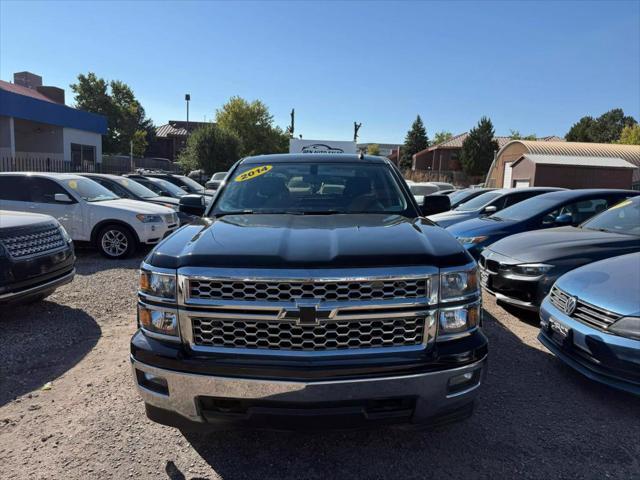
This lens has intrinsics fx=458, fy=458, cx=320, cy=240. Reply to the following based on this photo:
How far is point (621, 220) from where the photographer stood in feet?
18.2

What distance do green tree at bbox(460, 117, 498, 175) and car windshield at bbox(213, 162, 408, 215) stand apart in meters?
51.9

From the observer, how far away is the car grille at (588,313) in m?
3.38

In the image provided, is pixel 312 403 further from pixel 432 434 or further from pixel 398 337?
pixel 432 434

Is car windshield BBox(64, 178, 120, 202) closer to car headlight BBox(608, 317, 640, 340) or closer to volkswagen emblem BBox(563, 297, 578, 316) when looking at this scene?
volkswagen emblem BBox(563, 297, 578, 316)

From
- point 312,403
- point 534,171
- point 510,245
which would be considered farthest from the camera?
point 534,171

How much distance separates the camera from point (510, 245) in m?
5.61

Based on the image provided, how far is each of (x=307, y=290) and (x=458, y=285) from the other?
81 centimetres

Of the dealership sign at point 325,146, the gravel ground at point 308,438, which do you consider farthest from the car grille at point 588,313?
the dealership sign at point 325,146

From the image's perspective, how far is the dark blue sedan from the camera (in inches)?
280

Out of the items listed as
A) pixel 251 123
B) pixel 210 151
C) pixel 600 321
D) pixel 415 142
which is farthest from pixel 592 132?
pixel 600 321

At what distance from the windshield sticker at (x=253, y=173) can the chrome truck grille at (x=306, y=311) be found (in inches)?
74.8

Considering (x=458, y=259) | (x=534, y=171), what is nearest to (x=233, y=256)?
(x=458, y=259)

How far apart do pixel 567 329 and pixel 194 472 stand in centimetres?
299

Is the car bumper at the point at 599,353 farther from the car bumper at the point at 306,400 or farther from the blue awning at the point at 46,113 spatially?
the blue awning at the point at 46,113
